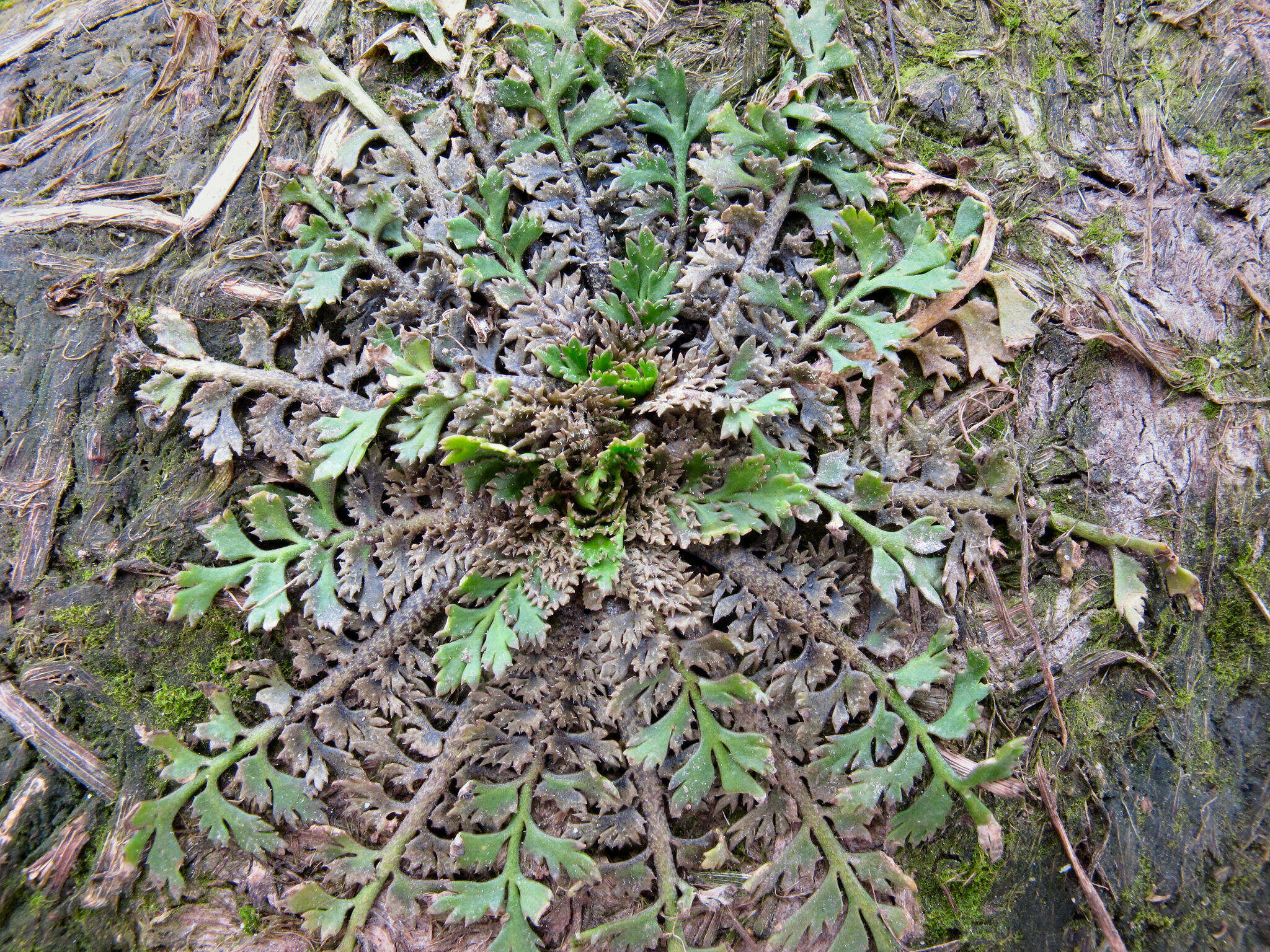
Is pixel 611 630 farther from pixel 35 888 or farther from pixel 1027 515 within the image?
pixel 35 888

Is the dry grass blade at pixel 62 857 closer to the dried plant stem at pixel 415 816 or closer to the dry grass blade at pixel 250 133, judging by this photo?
the dried plant stem at pixel 415 816

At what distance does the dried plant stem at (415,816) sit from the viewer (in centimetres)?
223

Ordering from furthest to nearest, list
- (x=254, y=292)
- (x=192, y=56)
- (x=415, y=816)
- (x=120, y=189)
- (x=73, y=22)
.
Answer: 1. (x=73, y=22)
2. (x=192, y=56)
3. (x=120, y=189)
4. (x=254, y=292)
5. (x=415, y=816)

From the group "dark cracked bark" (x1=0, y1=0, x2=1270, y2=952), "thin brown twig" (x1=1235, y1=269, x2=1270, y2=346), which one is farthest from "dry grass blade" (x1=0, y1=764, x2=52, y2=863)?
"thin brown twig" (x1=1235, y1=269, x2=1270, y2=346)

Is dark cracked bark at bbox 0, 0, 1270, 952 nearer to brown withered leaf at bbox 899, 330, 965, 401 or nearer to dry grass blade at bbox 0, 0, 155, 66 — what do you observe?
dry grass blade at bbox 0, 0, 155, 66

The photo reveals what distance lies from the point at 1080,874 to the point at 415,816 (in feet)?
6.85

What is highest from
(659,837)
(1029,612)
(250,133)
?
(250,133)

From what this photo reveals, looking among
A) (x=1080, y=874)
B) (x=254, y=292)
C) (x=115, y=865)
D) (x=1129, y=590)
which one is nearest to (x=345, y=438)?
(x=254, y=292)

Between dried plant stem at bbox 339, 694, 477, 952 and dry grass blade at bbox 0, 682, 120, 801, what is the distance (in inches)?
36.5

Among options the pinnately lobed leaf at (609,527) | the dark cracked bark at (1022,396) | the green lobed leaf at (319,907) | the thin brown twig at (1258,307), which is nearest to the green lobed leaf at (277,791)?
the pinnately lobed leaf at (609,527)

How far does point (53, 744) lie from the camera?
237cm

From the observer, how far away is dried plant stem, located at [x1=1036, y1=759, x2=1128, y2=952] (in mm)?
2156

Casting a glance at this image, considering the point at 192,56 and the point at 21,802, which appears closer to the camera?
the point at 21,802

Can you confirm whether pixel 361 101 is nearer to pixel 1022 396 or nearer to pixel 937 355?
pixel 937 355
